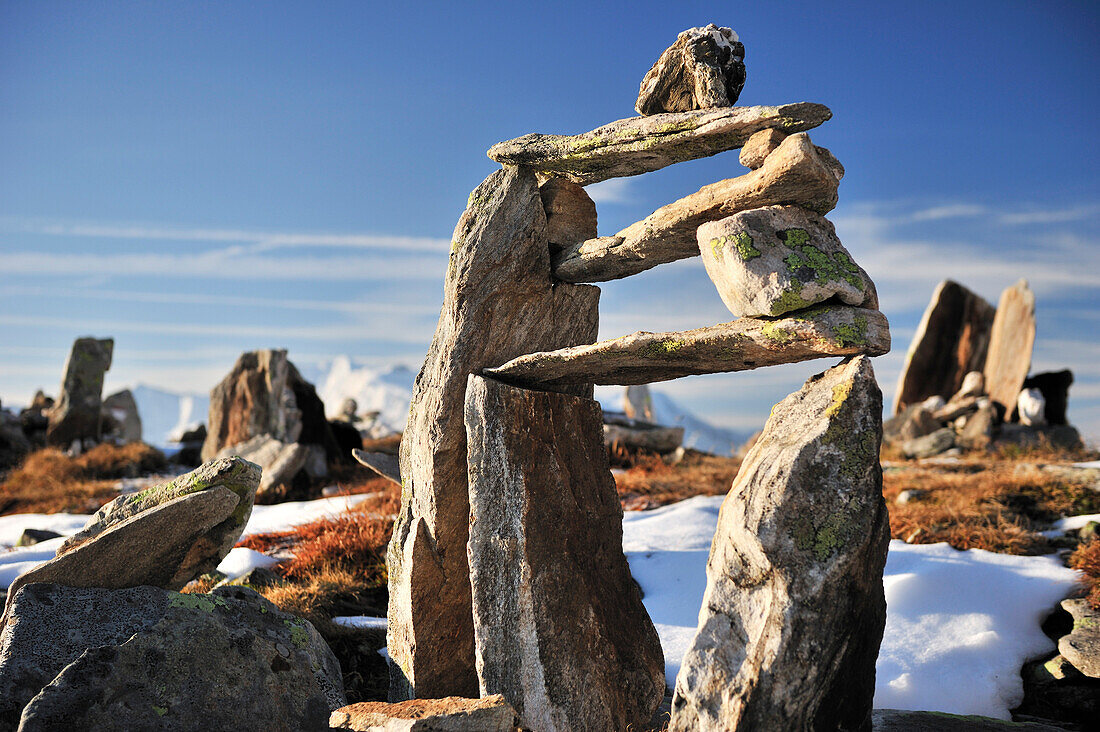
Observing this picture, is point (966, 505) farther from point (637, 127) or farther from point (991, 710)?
point (637, 127)

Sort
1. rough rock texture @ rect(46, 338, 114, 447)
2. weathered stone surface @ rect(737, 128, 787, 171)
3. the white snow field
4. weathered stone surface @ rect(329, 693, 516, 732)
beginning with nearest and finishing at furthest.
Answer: weathered stone surface @ rect(329, 693, 516, 732) → weathered stone surface @ rect(737, 128, 787, 171) → the white snow field → rough rock texture @ rect(46, 338, 114, 447)

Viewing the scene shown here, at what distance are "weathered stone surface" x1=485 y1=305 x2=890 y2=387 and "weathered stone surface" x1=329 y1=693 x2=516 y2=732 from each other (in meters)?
1.91

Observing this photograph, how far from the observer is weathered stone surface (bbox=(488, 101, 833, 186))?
407 centimetres

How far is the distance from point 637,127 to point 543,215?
0.94 m

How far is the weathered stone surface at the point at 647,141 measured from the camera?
13.4 feet

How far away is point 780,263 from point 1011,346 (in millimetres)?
15948

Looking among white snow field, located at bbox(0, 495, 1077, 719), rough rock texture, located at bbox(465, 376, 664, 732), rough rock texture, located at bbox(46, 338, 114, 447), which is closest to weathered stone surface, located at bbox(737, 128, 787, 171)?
rough rock texture, located at bbox(465, 376, 664, 732)

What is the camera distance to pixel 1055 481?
402 inches

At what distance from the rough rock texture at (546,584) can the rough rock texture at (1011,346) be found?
14864 mm

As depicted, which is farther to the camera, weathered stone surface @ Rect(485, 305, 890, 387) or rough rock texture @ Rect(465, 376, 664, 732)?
rough rock texture @ Rect(465, 376, 664, 732)

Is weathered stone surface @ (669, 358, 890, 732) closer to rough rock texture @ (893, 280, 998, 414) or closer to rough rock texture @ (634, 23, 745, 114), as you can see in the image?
rough rock texture @ (634, 23, 745, 114)

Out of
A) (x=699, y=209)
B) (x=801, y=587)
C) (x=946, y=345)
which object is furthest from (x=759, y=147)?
(x=946, y=345)

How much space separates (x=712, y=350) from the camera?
4215 millimetres

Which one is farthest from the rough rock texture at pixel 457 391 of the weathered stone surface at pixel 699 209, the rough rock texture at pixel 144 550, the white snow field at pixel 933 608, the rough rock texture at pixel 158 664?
the white snow field at pixel 933 608
